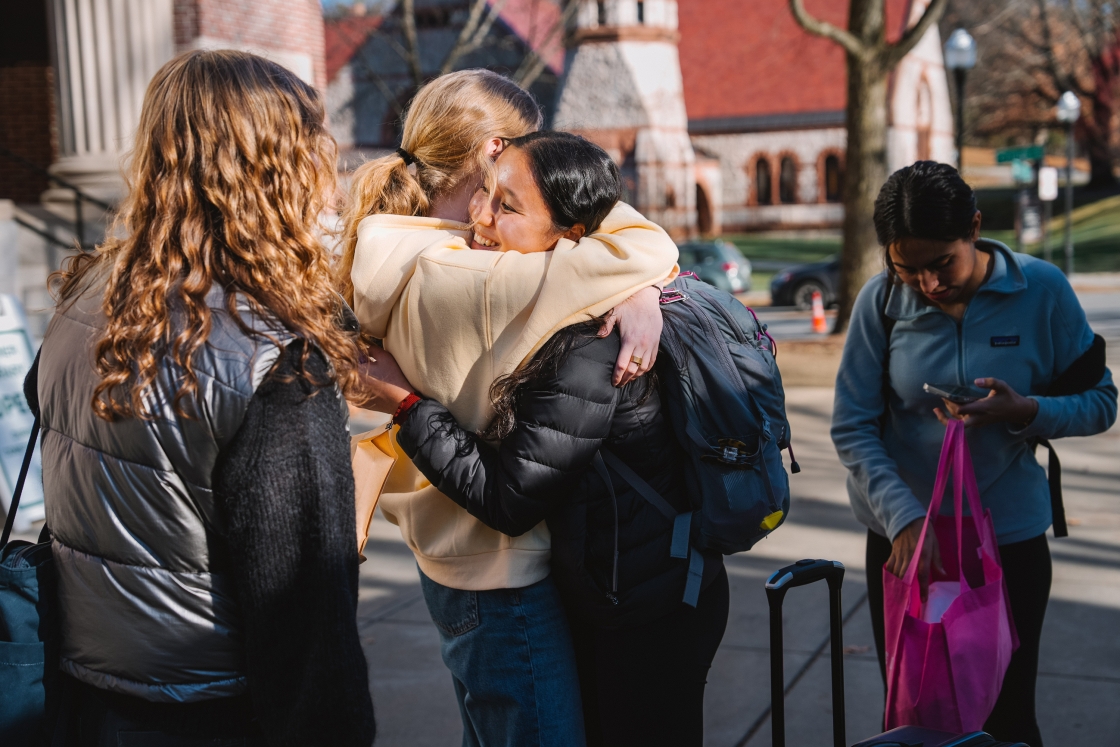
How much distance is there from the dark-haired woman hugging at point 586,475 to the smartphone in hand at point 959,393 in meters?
0.91

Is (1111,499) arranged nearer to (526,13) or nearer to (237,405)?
(237,405)

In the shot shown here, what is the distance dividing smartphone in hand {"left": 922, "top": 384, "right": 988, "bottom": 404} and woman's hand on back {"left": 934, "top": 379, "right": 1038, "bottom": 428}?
13 mm

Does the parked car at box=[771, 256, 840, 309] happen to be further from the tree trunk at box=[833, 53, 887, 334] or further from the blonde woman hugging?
the blonde woman hugging

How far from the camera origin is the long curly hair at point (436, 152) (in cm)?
226

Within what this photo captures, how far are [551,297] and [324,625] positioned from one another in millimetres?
710

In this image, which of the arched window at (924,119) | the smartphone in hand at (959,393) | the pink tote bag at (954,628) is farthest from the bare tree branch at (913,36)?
the arched window at (924,119)

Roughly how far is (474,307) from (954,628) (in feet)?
4.77

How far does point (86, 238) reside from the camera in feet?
34.8

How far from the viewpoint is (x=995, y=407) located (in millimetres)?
2635

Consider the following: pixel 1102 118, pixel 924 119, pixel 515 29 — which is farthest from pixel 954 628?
pixel 1102 118

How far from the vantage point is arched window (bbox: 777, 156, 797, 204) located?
1684 inches

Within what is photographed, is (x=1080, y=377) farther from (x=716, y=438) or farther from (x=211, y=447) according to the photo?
(x=211, y=447)

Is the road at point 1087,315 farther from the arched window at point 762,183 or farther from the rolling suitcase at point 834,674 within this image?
the arched window at point 762,183

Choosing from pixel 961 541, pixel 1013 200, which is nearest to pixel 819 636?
pixel 961 541
